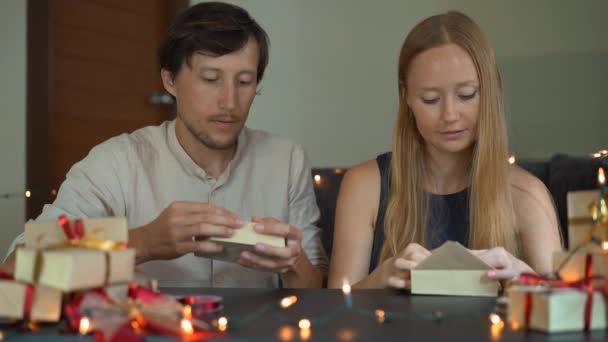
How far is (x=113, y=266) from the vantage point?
0.88 meters

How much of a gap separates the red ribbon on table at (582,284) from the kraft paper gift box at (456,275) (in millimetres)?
160

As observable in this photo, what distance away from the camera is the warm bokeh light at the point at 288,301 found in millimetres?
1048

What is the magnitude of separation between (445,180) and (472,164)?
0.10 m

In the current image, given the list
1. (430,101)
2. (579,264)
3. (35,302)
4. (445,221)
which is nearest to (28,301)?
(35,302)

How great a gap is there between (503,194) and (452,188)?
0.61ft

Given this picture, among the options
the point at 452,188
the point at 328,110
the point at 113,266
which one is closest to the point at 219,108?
the point at 452,188

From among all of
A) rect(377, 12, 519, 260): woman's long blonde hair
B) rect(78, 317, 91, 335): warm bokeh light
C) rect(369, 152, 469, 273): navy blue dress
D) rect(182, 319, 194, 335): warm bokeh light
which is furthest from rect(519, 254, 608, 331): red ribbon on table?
rect(369, 152, 469, 273): navy blue dress

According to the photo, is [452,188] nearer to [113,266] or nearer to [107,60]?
[113,266]

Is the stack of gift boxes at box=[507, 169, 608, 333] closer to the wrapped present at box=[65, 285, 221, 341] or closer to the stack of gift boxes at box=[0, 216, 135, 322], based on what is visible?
the wrapped present at box=[65, 285, 221, 341]

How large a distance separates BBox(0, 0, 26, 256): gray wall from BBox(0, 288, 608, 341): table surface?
7.65ft

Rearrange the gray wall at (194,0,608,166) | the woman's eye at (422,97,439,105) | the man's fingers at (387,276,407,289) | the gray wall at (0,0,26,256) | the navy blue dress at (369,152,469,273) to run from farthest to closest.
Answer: the gray wall at (194,0,608,166) → the gray wall at (0,0,26,256) → the navy blue dress at (369,152,469,273) → the woman's eye at (422,97,439,105) → the man's fingers at (387,276,407,289)

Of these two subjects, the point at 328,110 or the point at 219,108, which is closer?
the point at 219,108

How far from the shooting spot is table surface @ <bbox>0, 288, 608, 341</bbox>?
0.83 m

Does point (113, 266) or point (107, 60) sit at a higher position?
point (107, 60)
